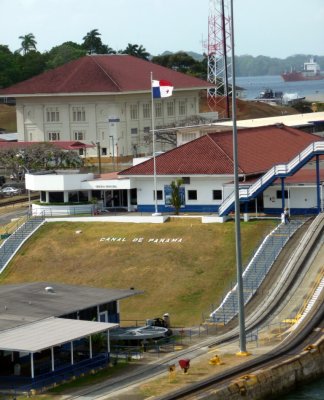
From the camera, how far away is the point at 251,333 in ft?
196

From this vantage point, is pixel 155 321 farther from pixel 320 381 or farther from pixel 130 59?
pixel 130 59

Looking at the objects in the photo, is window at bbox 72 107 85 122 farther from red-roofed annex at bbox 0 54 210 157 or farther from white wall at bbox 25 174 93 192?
white wall at bbox 25 174 93 192

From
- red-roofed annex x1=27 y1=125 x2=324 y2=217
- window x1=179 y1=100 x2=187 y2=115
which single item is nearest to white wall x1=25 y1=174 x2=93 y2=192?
red-roofed annex x1=27 y1=125 x2=324 y2=217

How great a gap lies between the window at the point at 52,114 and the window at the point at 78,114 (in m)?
1.91

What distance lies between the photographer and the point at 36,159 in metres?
108

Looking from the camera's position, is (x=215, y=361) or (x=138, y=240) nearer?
(x=215, y=361)

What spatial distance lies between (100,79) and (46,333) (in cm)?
8059

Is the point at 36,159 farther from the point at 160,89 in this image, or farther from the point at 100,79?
the point at 160,89

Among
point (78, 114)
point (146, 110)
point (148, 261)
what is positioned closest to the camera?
point (148, 261)

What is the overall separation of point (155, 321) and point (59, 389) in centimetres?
1196

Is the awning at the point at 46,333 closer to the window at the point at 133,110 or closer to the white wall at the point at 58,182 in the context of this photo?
the white wall at the point at 58,182

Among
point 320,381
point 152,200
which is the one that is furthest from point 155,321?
point 152,200

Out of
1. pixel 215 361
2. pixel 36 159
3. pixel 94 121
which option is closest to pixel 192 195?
pixel 36 159

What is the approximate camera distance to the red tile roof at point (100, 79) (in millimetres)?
128750
